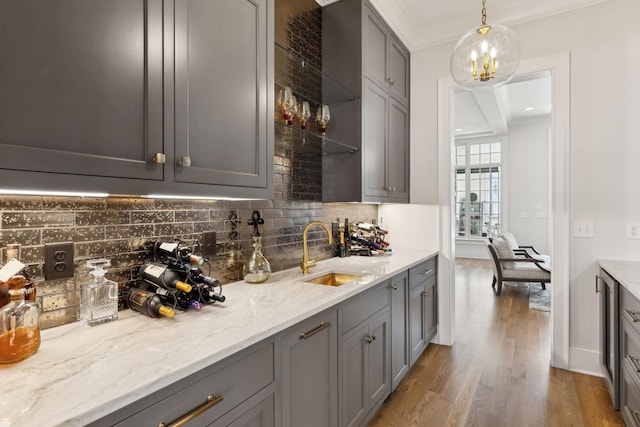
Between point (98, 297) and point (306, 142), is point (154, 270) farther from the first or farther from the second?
point (306, 142)

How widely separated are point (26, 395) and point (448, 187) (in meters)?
3.03

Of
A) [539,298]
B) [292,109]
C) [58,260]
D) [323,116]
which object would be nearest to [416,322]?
[323,116]

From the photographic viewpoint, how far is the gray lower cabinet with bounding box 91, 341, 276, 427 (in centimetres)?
80

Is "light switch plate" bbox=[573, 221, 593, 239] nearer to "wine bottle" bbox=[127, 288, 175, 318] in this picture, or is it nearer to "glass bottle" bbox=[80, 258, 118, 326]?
"wine bottle" bbox=[127, 288, 175, 318]

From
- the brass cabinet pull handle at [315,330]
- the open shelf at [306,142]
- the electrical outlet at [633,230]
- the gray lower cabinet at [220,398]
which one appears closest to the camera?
the gray lower cabinet at [220,398]

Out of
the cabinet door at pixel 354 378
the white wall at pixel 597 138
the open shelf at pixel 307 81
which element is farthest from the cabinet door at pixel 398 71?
the cabinet door at pixel 354 378

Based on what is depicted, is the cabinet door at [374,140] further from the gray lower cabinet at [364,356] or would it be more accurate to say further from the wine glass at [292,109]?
the gray lower cabinet at [364,356]

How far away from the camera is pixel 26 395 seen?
0.73 m

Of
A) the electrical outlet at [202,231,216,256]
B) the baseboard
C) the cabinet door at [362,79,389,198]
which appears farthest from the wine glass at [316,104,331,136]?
the baseboard

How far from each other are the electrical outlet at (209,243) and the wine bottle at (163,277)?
0.33m

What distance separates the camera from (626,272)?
205cm


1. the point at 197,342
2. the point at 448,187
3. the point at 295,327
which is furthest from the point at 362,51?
the point at 197,342

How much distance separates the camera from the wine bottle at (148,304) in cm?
120

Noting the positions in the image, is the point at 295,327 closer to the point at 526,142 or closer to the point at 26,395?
the point at 26,395
